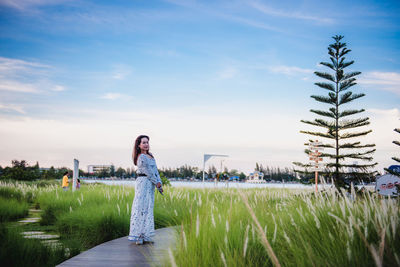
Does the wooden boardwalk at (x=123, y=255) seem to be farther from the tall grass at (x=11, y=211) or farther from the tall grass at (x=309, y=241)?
the tall grass at (x=11, y=211)

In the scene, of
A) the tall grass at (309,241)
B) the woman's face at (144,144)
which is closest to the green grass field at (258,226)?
the tall grass at (309,241)

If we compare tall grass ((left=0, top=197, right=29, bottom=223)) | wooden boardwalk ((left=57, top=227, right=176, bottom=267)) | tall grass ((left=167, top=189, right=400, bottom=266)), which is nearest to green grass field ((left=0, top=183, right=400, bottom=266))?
tall grass ((left=167, top=189, right=400, bottom=266))

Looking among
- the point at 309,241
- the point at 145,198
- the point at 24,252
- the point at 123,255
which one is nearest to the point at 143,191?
the point at 145,198

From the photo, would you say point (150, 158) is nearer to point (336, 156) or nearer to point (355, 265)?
point (355, 265)

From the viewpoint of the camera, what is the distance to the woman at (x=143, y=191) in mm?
4914

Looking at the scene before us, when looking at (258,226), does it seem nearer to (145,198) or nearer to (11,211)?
(145,198)

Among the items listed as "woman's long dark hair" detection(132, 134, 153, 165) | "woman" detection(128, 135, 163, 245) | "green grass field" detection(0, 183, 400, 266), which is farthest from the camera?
"woman's long dark hair" detection(132, 134, 153, 165)

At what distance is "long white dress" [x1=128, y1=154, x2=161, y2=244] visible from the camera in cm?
496

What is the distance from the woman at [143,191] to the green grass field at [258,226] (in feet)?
1.80

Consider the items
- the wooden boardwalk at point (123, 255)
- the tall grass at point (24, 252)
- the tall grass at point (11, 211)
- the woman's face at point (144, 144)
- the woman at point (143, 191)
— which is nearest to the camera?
the tall grass at point (24, 252)

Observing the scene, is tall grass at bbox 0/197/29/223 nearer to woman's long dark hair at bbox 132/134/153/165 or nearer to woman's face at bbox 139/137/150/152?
woman's long dark hair at bbox 132/134/153/165

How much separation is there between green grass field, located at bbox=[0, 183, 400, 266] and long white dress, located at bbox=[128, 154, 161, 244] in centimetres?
53

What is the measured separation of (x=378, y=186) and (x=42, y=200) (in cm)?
1088

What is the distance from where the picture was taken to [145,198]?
5211mm
